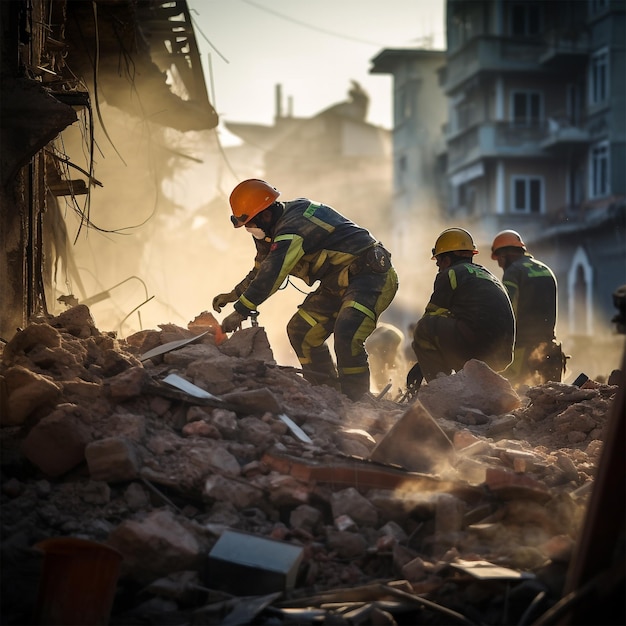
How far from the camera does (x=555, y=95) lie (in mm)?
33438

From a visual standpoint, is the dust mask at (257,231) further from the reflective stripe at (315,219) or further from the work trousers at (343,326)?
the work trousers at (343,326)

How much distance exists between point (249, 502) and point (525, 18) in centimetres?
3268

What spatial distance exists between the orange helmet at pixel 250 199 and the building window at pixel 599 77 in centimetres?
2477

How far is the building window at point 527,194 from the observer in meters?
33.2

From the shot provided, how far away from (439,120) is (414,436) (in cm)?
3834

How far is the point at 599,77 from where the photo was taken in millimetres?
30156

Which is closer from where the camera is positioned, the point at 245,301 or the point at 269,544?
the point at 269,544

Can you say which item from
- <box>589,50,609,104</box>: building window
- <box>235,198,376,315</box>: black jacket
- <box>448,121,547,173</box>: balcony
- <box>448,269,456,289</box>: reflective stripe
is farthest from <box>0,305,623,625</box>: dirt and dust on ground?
<box>448,121,547,173</box>: balcony

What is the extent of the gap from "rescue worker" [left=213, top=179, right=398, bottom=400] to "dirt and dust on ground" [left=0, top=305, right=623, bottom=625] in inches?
42.2

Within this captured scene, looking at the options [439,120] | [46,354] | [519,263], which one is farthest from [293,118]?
[46,354]

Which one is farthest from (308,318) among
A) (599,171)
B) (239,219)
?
(599,171)

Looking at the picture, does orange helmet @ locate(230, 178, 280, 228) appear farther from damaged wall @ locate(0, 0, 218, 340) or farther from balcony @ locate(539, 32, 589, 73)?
balcony @ locate(539, 32, 589, 73)

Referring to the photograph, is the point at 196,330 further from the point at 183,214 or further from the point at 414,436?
the point at 183,214

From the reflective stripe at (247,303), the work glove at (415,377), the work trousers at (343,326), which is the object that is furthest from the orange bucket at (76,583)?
the work glove at (415,377)
